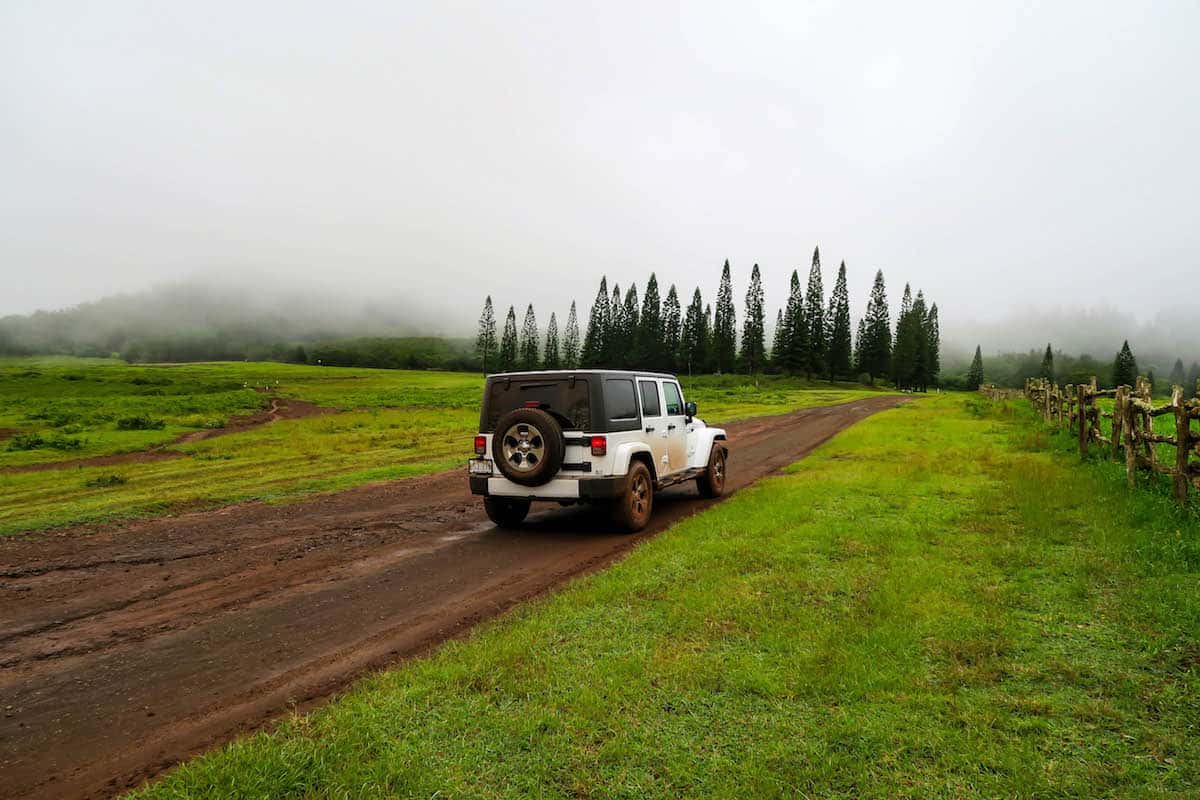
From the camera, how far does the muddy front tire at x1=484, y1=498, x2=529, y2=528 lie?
9.38 m

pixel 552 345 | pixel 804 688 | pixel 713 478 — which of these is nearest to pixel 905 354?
pixel 552 345

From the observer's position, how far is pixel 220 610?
19.5 feet

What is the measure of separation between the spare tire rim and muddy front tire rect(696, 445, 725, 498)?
4.01 meters

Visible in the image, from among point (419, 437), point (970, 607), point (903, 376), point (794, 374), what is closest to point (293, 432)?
point (419, 437)

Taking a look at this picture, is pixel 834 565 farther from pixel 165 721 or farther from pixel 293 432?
pixel 293 432

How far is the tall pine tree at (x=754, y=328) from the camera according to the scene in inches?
3674

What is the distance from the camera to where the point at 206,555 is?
800cm

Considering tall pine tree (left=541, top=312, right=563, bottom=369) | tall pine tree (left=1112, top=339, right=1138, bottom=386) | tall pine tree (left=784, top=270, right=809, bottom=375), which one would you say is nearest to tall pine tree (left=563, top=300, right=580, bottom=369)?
tall pine tree (left=541, top=312, right=563, bottom=369)

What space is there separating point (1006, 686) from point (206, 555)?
905 cm

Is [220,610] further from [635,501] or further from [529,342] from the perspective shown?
[529,342]

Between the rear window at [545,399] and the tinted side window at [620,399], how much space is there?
365 mm

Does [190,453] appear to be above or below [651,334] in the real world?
below

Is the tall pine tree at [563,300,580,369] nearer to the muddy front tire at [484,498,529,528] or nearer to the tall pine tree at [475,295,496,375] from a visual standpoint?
the tall pine tree at [475,295,496,375]

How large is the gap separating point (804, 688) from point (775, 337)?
9871 cm
